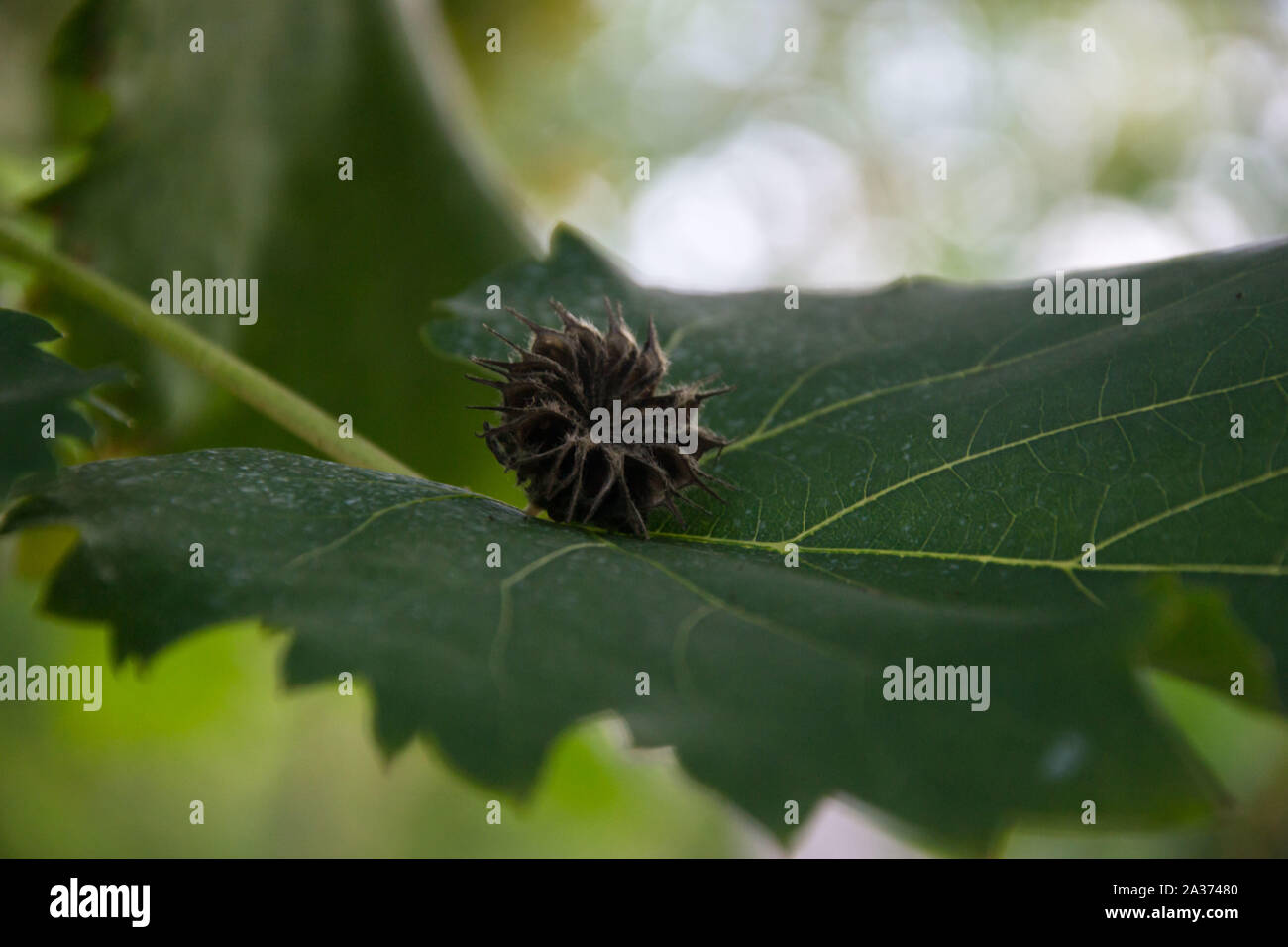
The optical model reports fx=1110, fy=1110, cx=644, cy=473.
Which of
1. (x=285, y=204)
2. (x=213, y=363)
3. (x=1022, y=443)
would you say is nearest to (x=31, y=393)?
(x=213, y=363)

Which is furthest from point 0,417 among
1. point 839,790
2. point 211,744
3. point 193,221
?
point 211,744

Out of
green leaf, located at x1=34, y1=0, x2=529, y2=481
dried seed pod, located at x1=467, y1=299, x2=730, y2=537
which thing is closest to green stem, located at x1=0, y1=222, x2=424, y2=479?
dried seed pod, located at x1=467, y1=299, x2=730, y2=537

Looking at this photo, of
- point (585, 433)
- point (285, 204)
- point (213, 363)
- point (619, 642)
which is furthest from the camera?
point (285, 204)

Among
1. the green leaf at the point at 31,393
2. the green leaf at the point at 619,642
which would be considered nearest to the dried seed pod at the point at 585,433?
the green leaf at the point at 619,642

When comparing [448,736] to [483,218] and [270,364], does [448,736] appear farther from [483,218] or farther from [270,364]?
[483,218]

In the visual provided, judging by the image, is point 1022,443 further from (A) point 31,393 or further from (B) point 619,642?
(A) point 31,393
